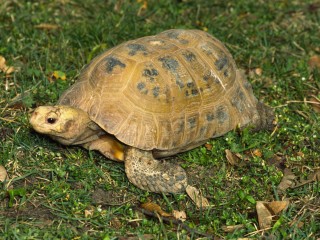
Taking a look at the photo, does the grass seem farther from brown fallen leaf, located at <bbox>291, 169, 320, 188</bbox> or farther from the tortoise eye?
the tortoise eye

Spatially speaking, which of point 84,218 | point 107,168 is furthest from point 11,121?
point 84,218

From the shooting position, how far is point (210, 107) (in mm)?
5395

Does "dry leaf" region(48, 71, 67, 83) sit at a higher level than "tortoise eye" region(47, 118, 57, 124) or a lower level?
lower

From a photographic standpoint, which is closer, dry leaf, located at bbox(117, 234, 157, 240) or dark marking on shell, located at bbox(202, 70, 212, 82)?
dry leaf, located at bbox(117, 234, 157, 240)

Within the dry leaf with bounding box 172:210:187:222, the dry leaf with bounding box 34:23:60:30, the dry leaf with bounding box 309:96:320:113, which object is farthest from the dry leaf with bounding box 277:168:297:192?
the dry leaf with bounding box 34:23:60:30

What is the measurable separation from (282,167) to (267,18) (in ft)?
8.94

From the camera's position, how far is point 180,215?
190 inches

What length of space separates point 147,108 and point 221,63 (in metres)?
0.99

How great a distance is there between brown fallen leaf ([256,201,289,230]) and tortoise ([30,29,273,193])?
2.17ft

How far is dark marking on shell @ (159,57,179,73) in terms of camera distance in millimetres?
5176

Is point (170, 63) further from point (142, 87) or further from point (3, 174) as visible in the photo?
point (3, 174)

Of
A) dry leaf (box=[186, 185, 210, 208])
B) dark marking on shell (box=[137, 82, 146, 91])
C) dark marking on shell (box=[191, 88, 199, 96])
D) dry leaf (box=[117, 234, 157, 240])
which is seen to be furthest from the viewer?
dark marking on shell (box=[191, 88, 199, 96])

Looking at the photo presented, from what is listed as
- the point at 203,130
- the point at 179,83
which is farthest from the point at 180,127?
the point at 179,83

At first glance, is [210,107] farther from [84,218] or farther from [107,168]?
[84,218]
